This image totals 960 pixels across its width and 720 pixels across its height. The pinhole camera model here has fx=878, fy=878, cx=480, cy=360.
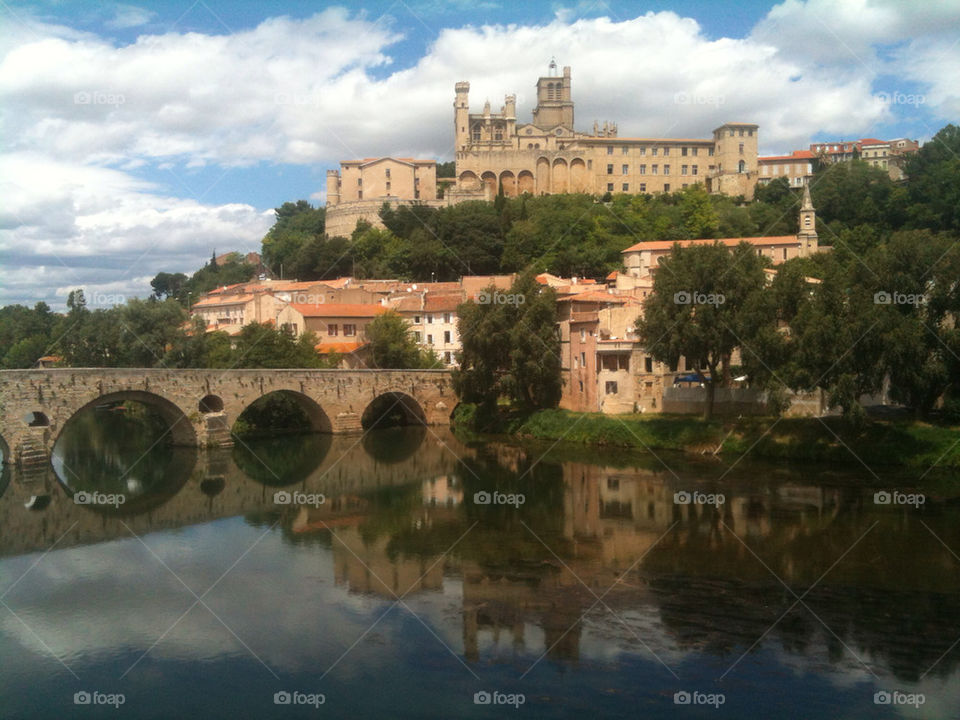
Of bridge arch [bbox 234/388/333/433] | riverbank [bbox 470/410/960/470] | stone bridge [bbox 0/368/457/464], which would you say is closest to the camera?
riverbank [bbox 470/410/960/470]

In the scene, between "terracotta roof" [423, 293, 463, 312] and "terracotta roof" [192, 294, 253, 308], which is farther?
"terracotta roof" [192, 294, 253, 308]

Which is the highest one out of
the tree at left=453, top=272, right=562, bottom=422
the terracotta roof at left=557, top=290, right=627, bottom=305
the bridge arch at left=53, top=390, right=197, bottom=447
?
the terracotta roof at left=557, top=290, right=627, bottom=305

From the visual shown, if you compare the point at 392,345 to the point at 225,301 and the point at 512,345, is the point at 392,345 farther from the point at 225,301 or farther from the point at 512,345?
the point at 225,301

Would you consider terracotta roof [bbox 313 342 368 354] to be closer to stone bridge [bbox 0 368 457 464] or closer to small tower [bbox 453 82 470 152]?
stone bridge [bbox 0 368 457 464]

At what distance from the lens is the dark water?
42.1 ft

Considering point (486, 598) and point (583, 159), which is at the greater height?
point (583, 159)

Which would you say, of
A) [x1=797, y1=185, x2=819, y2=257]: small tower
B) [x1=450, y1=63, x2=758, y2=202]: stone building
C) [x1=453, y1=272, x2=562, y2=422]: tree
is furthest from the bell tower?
[x1=453, y1=272, x2=562, y2=422]: tree

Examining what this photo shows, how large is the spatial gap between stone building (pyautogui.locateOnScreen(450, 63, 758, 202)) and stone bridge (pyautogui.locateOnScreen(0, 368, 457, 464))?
41.6 meters

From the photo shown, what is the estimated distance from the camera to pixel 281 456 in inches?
1362

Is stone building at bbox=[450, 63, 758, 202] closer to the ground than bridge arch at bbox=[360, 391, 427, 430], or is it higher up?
higher up

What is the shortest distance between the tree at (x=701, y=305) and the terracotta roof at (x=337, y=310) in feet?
66.9

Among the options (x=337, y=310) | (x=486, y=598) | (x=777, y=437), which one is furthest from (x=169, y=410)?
(x=777, y=437)

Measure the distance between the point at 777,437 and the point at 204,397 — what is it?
21.9 meters

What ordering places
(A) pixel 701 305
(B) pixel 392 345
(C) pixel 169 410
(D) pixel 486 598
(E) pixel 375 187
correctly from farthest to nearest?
(E) pixel 375 187 → (B) pixel 392 345 → (C) pixel 169 410 → (A) pixel 701 305 → (D) pixel 486 598
